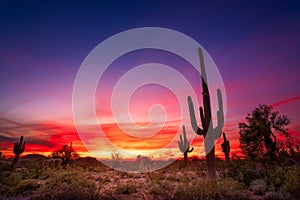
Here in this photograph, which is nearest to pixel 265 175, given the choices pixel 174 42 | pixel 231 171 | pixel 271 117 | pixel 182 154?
pixel 231 171

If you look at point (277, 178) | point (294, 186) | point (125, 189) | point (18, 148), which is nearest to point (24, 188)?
point (125, 189)

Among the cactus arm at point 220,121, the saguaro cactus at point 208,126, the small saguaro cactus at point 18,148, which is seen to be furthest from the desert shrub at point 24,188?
the small saguaro cactus at point 18,148

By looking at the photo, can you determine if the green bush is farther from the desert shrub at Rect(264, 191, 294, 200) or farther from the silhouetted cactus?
the silhouetted cactus

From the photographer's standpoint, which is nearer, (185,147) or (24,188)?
(24,188)

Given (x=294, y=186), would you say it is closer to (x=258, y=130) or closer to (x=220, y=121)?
(x=220, y=121)

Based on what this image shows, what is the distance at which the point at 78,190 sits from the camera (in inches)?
329

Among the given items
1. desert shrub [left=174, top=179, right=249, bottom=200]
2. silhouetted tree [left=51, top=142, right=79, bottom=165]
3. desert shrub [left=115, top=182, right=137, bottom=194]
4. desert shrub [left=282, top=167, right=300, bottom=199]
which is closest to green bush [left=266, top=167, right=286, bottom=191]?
desert shrub [left=282, top=167, right=300, bottom=199]

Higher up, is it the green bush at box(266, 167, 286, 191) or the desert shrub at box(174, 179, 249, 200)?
the green bush at box(266, 167, 286, 191)

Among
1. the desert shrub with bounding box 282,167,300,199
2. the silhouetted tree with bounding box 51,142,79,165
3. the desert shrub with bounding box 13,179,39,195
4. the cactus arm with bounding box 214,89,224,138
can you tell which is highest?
the cactus arm with bounding box 214,89,224,138

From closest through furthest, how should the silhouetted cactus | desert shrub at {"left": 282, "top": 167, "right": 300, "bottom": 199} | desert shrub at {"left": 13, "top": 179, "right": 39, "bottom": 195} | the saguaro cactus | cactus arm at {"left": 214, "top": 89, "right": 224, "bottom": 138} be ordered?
desert shrub at {"left": 282, "top": 167, "right": 300, "bottom": 199}, desert shrub at {"left": 13, "top": 179, "right": 39, "bottom": 195}, the saguaro cactus, cactus arm at {"left": 214, "top": 89, "right": 224, "bottom": 138}, the silhouetted cactus

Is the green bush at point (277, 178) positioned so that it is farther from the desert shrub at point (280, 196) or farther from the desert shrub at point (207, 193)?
the desert shrub at point (207, 193)

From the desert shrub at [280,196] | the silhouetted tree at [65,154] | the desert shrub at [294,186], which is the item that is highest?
the silhouetted tree at [65,154]

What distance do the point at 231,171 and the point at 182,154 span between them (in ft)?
36.8

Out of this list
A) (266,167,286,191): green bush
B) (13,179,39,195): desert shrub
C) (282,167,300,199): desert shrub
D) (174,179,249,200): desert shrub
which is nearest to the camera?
(174,179,249,200): desert shrub
